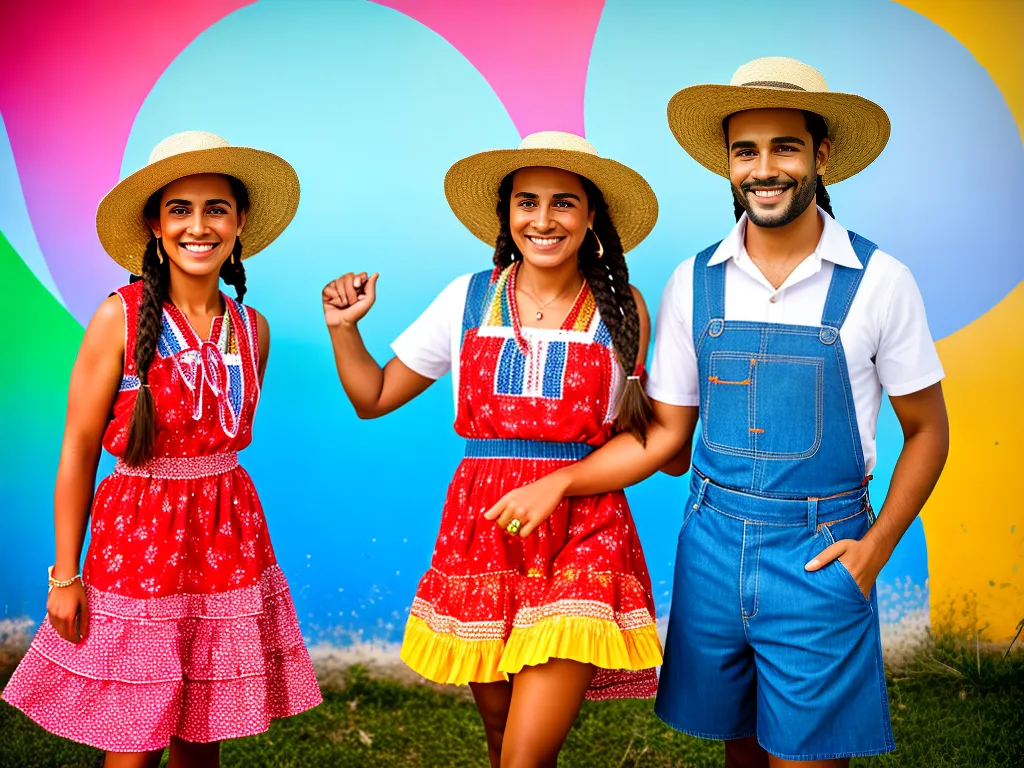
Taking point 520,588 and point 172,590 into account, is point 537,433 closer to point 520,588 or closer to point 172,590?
point 520,588

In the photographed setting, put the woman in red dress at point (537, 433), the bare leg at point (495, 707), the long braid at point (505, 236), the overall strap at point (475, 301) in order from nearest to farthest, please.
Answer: the woman in red dress at point (537, 433)
the bare leg at point (495, 707)
the overall strap at point (475, 301)
the long braid at point (505, 236)

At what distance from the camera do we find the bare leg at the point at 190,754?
338cm

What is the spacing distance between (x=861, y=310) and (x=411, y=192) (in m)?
2.80

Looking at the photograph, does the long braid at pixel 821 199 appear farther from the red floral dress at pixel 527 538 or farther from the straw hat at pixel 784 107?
the red floral dress at pixel 527 538

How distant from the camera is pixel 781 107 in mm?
3080

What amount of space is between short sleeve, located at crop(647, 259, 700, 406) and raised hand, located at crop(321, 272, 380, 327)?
0.91 metres

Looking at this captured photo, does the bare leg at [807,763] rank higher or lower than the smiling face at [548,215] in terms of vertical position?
lower

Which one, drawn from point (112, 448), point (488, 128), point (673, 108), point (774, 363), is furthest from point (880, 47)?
point (112, 448)

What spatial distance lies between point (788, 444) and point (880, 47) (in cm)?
285

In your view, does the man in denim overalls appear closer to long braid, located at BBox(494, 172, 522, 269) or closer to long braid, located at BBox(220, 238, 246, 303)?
long braid, located at BBox(494, 172, 522, 269)

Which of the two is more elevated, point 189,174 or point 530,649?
point 189,174

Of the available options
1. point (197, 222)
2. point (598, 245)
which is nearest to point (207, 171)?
point (197, 222)

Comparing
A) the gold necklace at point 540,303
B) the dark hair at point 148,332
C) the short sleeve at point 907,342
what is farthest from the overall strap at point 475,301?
the short sleeve at point 907,342

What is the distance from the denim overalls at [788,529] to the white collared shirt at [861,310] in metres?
0.03
